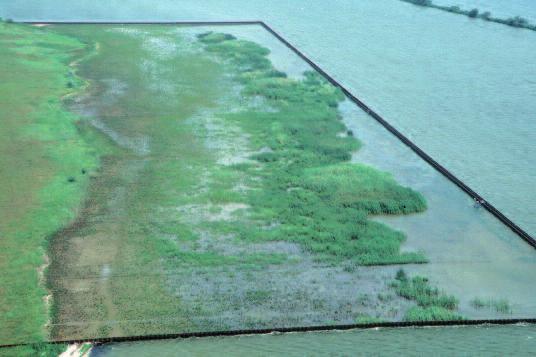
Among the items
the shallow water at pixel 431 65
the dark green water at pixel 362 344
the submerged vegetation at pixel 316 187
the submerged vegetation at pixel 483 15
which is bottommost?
the dark green water at pixel 362 344

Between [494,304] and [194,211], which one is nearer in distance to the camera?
[494,304]

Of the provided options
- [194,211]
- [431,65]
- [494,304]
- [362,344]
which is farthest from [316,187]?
[431,65]

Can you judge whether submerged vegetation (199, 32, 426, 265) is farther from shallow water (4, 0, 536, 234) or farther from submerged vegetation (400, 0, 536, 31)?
submerged vegetation (400, 0, 536, 31)

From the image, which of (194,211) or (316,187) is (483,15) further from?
(194,211)

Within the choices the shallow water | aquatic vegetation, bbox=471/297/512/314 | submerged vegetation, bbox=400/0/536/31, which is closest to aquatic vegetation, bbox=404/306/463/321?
aquatic vegetation, bbox=471/297/512/314

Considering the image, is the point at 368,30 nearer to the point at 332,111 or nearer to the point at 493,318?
the point at 332,111

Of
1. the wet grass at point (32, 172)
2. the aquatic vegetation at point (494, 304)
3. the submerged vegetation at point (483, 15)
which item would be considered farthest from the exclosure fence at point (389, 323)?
the submerged vegetation at point (483, 15)

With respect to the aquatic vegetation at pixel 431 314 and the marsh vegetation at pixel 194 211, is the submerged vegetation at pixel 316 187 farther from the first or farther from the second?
the aquatic vegetation at pixel 431 314
